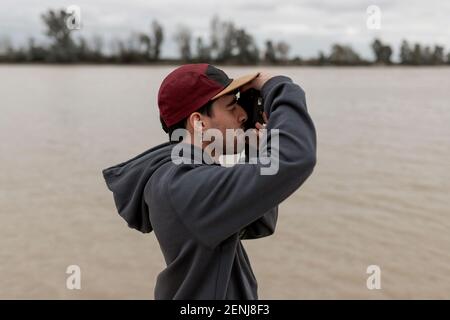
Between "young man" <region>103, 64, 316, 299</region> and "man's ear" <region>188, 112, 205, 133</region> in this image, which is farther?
"man's ear" <region>188, 112, 205, 133</region>

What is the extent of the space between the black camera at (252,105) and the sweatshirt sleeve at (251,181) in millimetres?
165

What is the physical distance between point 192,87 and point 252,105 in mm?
208

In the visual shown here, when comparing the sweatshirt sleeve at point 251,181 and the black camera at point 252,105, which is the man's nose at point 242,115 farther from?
the sweatshirt sleeve at point 251,181

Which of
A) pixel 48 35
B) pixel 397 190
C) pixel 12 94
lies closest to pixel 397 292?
pixel 397 190

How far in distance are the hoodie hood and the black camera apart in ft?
0.86

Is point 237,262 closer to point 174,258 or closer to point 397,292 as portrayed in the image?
point 174,258

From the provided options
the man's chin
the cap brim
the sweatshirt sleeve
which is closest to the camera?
the sweatshirt sleeve

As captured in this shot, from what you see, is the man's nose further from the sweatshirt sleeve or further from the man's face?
the sweatshirt sleeve

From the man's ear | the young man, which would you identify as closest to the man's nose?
the young man

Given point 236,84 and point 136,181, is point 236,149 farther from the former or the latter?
point 136,181

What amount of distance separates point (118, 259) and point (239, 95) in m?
4.26

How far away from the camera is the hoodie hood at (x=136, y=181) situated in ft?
5.69

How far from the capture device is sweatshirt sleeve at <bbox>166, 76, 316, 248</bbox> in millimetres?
1485

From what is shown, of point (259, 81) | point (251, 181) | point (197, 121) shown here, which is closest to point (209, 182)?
point (251, 181)
